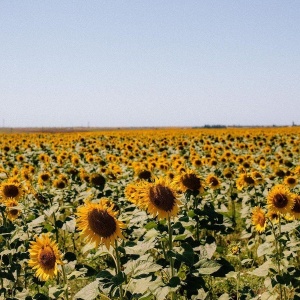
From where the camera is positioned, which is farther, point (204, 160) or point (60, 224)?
point (204, 160)

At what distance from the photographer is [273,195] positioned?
4.11 meters

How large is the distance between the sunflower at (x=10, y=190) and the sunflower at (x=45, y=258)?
6.06 ft

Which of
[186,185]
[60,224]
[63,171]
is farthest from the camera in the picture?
[63,171]

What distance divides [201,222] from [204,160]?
535 cm

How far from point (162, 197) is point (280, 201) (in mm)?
1551

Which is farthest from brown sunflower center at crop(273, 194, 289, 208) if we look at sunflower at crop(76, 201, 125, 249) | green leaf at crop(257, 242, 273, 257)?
sunflower at crop(76, 201, 125, 249)

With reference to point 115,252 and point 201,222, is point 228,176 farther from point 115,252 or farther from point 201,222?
point 115,252

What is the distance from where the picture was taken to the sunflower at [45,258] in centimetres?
321

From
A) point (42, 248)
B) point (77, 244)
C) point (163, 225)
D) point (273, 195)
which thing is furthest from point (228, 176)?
point (42, 248)

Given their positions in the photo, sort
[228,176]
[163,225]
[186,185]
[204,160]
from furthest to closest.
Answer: [204,160], [228,176], [186,185], [163,225]

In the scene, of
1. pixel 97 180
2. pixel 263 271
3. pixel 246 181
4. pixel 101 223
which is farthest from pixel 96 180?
pixel 101 223

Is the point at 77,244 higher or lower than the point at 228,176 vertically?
lower

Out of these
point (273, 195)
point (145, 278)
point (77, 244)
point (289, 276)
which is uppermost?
point (273, 195)

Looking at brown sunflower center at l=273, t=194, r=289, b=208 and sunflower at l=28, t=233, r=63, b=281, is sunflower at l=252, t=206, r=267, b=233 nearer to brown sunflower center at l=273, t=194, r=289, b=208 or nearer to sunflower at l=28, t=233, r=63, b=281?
brown sunflower center at l=273, t=194, r=289, b=208
